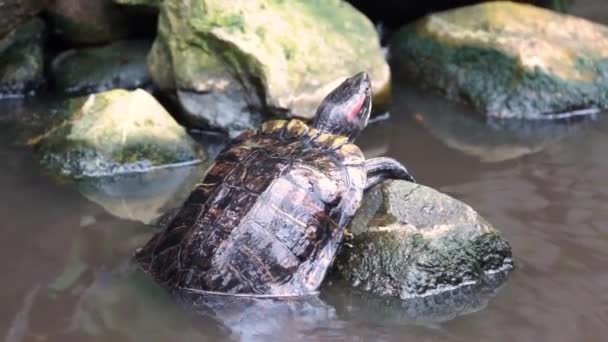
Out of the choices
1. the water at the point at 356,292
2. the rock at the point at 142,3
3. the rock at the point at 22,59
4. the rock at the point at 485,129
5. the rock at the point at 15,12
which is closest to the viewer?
the water at the point at 356,292

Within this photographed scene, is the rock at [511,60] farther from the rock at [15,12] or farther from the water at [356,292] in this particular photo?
the rock at [15,12]

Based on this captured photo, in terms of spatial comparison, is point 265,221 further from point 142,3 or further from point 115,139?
point 142,3

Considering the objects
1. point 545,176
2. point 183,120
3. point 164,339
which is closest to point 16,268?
point 164,339

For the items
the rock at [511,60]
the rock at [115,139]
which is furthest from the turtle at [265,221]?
the rock at [511,60]

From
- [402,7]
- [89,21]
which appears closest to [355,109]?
[89,21]

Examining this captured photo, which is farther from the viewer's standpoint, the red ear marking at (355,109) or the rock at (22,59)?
the rock at (22,59)

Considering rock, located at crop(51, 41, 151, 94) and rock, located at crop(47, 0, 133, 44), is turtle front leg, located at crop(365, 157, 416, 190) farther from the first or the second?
rock, located at crop(47, 0, 133, 44)

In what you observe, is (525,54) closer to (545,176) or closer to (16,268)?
(545,176)
